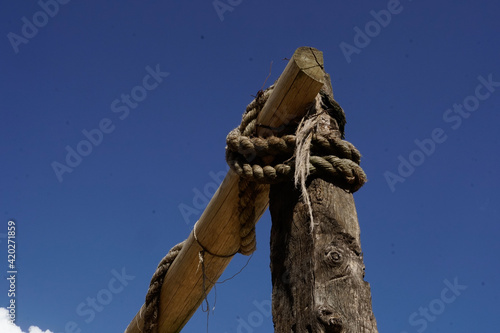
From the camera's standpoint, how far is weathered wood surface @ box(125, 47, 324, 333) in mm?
2113

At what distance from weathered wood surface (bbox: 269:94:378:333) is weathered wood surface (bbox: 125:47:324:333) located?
0.36 metres

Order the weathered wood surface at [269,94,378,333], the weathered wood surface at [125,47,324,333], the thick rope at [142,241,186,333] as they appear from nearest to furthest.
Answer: the weathered wood surface at [269,94,378,333]
the weathered wood surface at [125,47,324,333]
the thick rope at [142,241,186,333]

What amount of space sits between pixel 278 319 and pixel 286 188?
55 centimetres

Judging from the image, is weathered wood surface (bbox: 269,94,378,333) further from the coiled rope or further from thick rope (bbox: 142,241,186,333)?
thick rope (bbox: 142,241,186,333)

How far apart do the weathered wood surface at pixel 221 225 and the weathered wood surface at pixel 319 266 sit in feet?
1.17

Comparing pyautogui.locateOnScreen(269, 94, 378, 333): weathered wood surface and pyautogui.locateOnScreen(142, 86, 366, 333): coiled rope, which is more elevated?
pyautogui.locateOnScreen(142, 86, 366, 333): coiled rope

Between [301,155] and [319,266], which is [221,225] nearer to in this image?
[301,155]

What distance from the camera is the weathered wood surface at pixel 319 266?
1.67 metres

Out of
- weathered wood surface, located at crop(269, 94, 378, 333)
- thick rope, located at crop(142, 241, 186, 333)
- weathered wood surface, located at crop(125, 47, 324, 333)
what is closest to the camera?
weathered wood surface, located at crop(269, 94, 378, 333)

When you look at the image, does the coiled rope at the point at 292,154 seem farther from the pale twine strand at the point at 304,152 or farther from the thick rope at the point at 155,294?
the thick rope at the point at 155,294

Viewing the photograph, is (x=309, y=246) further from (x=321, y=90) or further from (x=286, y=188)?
(x=321, y=90)

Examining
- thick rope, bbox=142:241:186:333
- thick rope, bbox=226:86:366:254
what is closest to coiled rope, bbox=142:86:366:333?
thick rope, bbox=226:86:366:254

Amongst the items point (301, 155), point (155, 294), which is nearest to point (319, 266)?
point (301, 155)

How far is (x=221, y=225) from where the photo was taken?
8.55ft
